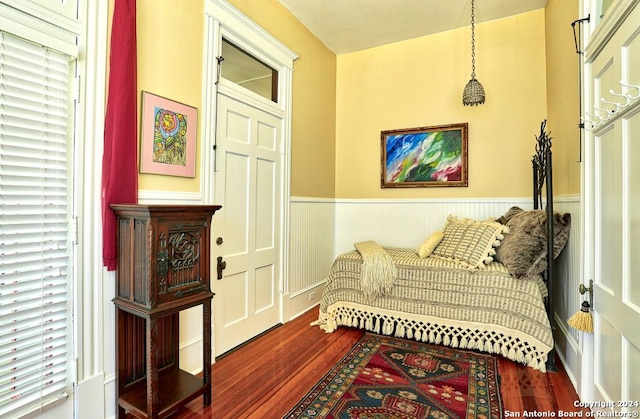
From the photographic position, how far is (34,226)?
142 centimetres

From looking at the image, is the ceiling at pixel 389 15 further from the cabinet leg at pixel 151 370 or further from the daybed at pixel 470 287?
the cabinet leg at pixel 151 370

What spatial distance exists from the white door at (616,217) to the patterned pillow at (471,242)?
0.90 metres

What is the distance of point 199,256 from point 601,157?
213 centimetres

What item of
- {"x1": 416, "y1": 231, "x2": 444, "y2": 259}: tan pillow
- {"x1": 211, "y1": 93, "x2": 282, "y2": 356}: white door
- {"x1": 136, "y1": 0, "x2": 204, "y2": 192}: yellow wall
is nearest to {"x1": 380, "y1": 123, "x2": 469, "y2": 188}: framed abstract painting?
{"x1": 416, "y1": 231, "x2": 444, "y2": 259}: tan pillow

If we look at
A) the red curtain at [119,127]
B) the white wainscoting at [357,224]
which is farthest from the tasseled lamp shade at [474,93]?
the red curtain at [119,127]

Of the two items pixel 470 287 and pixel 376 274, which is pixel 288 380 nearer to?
pixel 376 274

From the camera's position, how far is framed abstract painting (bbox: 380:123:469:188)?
3.53 m

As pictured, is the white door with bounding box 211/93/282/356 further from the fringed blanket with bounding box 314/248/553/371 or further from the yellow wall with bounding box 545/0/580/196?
the yellow wall with bounding box 545/0/580/196

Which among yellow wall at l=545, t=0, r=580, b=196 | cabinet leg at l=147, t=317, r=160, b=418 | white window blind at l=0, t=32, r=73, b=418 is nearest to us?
white window blind at l=0, t=32, r=73, b=418

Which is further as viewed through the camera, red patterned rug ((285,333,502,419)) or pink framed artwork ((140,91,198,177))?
pink framed artwork ((140,91,198,177))

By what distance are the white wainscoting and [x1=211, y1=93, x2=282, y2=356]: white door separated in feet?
1.12

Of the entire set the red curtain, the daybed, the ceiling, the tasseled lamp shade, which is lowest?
the daybed

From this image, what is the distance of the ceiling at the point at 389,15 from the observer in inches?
121

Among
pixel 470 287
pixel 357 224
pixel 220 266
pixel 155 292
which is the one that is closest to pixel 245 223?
pixel 220 266
